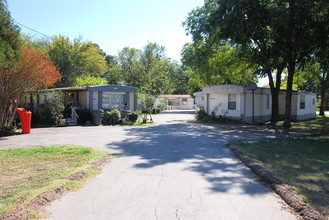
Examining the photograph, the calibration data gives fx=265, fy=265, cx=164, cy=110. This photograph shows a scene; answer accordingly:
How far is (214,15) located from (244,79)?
52.6 ft

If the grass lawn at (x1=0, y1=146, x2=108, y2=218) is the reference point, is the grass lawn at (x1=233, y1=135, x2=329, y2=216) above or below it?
above

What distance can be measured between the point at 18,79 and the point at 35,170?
27.8 feet

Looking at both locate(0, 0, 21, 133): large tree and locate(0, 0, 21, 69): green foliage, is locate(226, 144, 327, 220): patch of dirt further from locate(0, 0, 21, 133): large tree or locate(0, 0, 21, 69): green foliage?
locate(0, 0, 21, 69): green foliage

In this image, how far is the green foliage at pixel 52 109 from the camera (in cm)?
1641

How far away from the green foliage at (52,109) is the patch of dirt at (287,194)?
518 inches

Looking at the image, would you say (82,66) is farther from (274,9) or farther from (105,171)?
(105,171)

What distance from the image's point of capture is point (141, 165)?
6793 mm

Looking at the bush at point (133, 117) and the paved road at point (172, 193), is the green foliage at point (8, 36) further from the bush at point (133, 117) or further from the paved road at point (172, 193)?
the bush at point (133, 117)

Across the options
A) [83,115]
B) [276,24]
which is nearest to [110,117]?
[83,115]

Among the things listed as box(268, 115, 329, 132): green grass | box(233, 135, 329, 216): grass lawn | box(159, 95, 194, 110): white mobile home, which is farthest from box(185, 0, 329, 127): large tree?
box(159, 95, 194, 110): white mobile home

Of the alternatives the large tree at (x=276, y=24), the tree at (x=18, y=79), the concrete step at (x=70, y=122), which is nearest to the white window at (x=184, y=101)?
the concrete step at (x=70, y=122)

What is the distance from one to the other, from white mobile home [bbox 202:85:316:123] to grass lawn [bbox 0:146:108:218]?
45.5 ft

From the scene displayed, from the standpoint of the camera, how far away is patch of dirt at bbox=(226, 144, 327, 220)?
3.67 m

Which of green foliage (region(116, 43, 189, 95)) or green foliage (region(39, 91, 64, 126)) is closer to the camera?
green foliage (region(39, 91, 64, 126))
